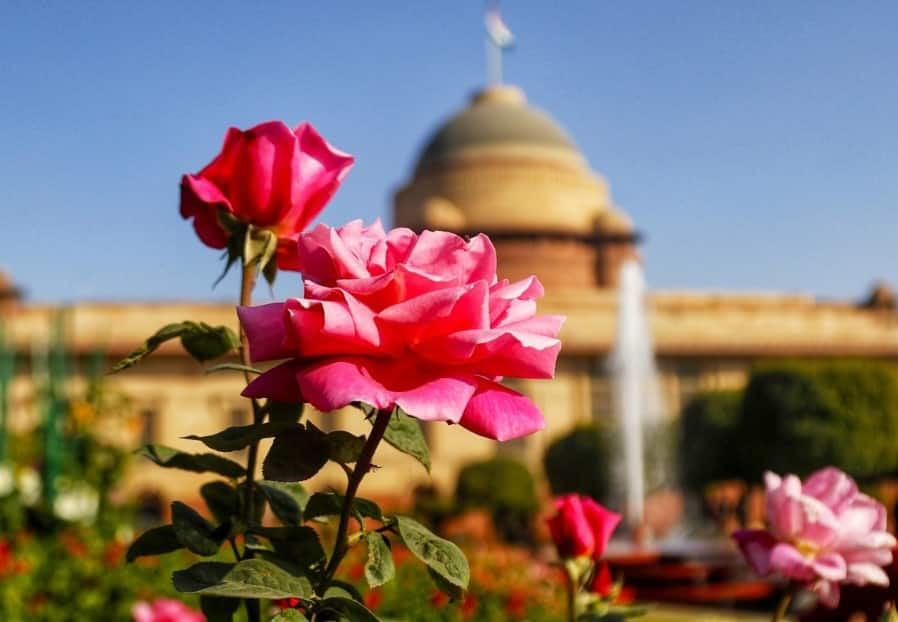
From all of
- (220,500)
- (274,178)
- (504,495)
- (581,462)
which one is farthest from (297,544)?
(581,462)

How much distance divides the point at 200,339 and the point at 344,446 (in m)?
0.37

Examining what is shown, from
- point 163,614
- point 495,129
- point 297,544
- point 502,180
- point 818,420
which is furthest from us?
point 495,129

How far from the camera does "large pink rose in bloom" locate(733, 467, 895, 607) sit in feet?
4.65

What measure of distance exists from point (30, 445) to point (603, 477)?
48.3 feet

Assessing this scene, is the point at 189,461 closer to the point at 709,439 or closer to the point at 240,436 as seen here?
the point at 240,436

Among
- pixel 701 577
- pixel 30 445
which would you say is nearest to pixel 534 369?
pixel 701 577

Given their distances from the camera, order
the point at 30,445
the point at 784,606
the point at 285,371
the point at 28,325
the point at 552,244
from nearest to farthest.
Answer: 1. the point at 285,371
2. the point at 784,606
3. the point at 30,445
4. the point at 28,325
5. the point at 552,244

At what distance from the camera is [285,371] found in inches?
36.4

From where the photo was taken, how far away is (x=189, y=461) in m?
1.28

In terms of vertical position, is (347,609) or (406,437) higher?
(406,437)

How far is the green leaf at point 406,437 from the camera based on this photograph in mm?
1049

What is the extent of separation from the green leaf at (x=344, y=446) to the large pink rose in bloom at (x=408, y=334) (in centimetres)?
10

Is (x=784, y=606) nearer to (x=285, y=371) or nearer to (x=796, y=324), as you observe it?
(x=285, y=371)

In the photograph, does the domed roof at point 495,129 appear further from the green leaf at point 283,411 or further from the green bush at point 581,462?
the green leaf at point 283,411
